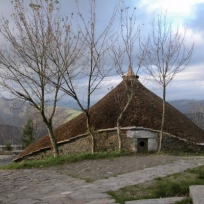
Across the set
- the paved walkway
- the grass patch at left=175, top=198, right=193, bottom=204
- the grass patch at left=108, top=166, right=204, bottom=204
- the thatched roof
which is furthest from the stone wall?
the grass patch at left=175, top=198, right=193, bottom=204

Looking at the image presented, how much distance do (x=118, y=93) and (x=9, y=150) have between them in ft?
55.8

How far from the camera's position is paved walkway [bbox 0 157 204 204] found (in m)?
4.84

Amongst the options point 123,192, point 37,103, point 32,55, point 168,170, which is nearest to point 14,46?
point 32,55

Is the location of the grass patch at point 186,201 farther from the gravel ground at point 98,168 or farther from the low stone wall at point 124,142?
the low stone wall at point 124,142

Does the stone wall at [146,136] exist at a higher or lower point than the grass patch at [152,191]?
higher

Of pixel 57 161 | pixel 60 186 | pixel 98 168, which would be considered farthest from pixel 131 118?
pixel 60 186

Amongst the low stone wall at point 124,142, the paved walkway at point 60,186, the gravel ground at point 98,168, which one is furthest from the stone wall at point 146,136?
the paved walkway at point 60,186

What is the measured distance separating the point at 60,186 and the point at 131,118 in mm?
9960

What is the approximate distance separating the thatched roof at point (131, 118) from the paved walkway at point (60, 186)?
7511 mm

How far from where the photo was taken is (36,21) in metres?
11.9

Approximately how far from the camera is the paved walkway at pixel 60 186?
4844mm

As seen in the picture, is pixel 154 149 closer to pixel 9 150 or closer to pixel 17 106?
pixel 17 106

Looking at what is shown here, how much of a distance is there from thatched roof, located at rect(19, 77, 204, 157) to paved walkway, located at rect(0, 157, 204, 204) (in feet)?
24.6

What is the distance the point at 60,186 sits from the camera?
238 inches
